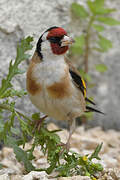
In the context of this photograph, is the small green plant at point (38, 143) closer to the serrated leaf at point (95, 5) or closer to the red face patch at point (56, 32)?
the red face patch at point (56, 32)

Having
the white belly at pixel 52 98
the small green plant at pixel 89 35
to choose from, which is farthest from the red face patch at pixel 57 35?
the small green plant at pixel 89 35

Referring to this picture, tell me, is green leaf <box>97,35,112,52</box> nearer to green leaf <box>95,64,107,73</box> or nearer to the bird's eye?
green leaf <box>95,64,107,73</box>

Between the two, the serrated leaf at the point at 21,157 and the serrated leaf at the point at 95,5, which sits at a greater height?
the serrated leaf at the point at 95,5

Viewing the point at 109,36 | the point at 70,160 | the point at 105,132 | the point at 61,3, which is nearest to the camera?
the point at 70,160

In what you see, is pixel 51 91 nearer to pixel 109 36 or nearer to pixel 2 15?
pixel 2 15

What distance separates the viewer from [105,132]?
5.54 meters

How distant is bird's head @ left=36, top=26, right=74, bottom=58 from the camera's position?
3.20 meters

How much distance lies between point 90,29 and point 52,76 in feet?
8.78

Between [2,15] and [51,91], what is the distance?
5.25 ft

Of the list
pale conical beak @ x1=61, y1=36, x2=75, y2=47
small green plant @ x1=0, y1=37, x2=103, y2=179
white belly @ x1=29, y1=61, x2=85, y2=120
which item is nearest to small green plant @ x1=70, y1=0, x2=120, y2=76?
white belly @ x1=29, y1=61, x2=85, y2=120

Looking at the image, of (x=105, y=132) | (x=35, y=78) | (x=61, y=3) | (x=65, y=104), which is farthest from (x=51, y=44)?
(x=105, y=132)

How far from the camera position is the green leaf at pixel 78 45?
203 inches

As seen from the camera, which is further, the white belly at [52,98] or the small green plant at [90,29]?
the small green plant at [90,29]

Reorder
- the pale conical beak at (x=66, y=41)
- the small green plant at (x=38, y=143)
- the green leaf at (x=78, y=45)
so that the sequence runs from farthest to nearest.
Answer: the green leaf at (x=78, y=45) < the pale conical beak at (x=66, y=41) < the small green plant at (x=38, y=143)
